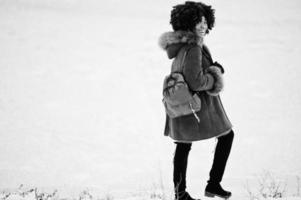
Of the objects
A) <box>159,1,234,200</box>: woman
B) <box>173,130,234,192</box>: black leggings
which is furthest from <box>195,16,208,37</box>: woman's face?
<box>173,130,234,192</box>: black leggings

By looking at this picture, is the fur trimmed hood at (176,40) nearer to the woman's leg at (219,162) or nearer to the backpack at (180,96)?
the backpack at (180,96)

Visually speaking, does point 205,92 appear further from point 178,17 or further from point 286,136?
point 286,136

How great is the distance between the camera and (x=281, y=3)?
59.5ft

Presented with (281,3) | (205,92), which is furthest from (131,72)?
(281,3)

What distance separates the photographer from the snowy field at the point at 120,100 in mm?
5961

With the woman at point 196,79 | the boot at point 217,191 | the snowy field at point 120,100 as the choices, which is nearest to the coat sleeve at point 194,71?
the woman at point 196,79

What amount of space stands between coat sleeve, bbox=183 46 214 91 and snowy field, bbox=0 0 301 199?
0.98 metres

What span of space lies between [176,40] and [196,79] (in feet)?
1.04

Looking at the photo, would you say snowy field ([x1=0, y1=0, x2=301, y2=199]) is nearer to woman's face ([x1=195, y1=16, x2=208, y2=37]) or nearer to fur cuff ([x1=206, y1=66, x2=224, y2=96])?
fur cuff ([x1=206, y1=66, x2=224, y2=96])

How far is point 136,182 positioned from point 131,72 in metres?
5.25

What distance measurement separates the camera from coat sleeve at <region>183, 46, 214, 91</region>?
2543 mm

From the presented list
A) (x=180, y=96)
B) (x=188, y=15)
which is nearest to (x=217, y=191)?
(x=180, y=96)

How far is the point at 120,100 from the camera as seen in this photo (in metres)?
8.97

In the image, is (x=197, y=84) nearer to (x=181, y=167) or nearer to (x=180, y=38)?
(x=180, y=38)
